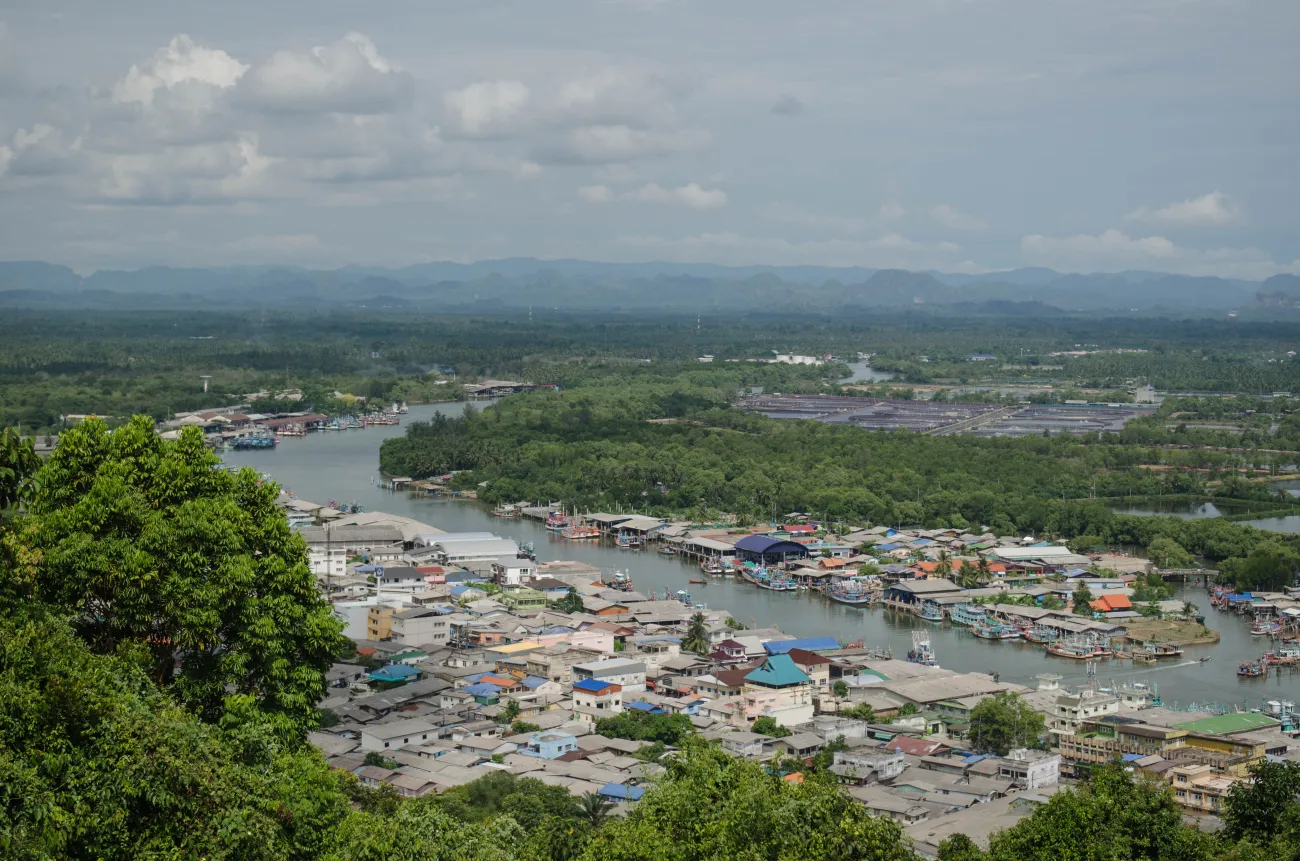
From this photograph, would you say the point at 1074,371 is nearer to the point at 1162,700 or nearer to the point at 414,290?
the point at 1162,700

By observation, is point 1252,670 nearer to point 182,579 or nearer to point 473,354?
point 182,579

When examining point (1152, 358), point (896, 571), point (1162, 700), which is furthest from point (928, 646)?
point (1152, 358)

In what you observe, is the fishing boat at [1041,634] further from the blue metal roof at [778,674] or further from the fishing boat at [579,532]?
the fishing boat at [579,532]

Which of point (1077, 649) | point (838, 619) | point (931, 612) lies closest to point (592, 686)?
point (838, 619)

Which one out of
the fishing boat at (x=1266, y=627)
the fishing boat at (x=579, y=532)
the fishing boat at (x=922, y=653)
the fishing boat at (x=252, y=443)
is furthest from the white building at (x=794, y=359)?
the fishing boat at (x=922, y=653)

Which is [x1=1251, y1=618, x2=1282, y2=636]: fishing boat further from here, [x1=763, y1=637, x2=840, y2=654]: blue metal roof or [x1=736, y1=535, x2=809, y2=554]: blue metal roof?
[x1=736, y1=535, x2=809, y2=554]: blue metal roof
